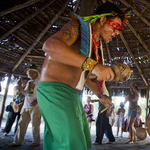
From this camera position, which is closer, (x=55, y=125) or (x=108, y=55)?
(x=55, y=125)

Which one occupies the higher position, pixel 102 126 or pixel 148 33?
pixel 148 33

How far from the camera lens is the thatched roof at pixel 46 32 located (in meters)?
5.87

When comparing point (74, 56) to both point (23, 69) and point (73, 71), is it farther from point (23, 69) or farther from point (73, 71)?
point (23, 69)

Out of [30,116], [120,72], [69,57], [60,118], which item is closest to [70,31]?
[69,57]

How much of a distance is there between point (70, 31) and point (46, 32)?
630cm

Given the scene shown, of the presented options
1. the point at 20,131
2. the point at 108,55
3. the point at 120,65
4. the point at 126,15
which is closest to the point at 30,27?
the point at 108,55

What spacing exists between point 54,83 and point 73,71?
0.73 ft

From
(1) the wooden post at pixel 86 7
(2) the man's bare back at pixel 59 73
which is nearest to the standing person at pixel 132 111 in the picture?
(1) the wooden post at pixel 86 7

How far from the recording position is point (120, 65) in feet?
3.92

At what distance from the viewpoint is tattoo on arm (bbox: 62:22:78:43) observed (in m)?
1.32

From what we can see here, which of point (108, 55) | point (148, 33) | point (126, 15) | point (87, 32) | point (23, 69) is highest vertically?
point (148, 33)

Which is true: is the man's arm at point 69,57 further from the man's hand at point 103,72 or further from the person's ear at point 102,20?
the person's ear at point 102,20

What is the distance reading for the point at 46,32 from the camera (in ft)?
24.1

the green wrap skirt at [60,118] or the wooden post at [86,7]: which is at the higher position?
the wooden post at [86,7]
